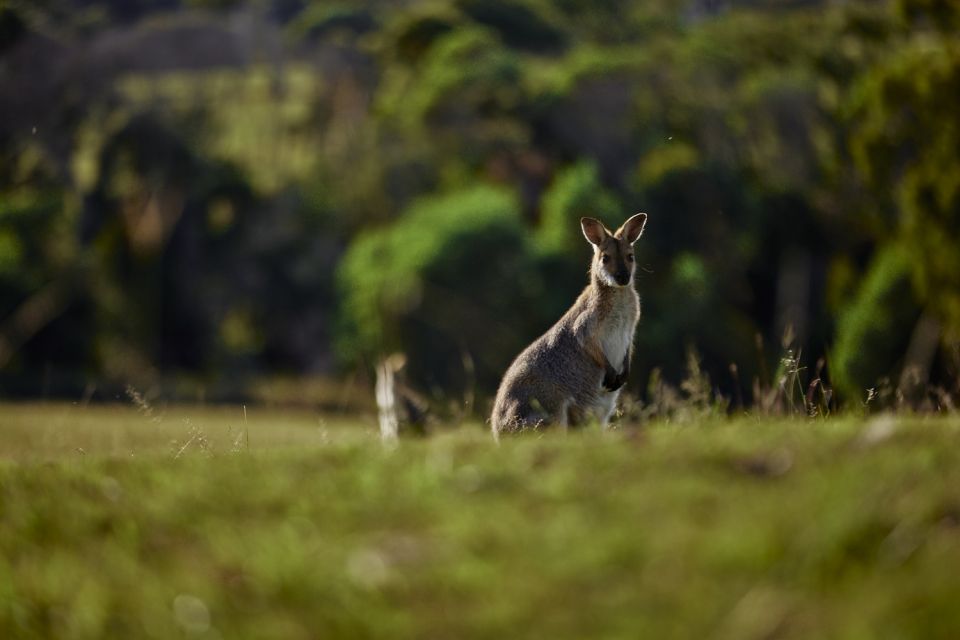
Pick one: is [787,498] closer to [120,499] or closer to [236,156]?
[120,499]

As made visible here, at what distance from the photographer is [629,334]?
8922mm

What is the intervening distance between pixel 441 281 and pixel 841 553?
36778mm

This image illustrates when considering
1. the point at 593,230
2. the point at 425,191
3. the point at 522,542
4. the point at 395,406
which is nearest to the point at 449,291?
the point at 425,191

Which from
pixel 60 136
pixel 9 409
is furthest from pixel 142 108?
pixel 9 409

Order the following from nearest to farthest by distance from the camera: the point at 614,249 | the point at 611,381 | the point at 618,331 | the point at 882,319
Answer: the point at 611,381, the point at 618,331, the point at 614,249, the point at 882,319

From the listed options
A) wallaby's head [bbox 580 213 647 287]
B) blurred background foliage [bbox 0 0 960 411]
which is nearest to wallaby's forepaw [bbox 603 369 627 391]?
wallaby's head [bbox 580 213 647 287]

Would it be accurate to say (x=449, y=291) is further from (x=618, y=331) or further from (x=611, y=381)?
(x=611, y=381)

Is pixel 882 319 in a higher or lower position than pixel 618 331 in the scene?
lower

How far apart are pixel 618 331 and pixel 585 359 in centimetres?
53

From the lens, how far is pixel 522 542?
4.25m

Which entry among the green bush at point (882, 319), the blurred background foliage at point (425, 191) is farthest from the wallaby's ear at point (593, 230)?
the blurred background foliage at point (425, 191)

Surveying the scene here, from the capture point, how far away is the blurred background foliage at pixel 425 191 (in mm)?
38500

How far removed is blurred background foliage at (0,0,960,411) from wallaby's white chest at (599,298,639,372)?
23.5m

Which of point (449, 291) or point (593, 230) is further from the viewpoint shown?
point (449, 291)
